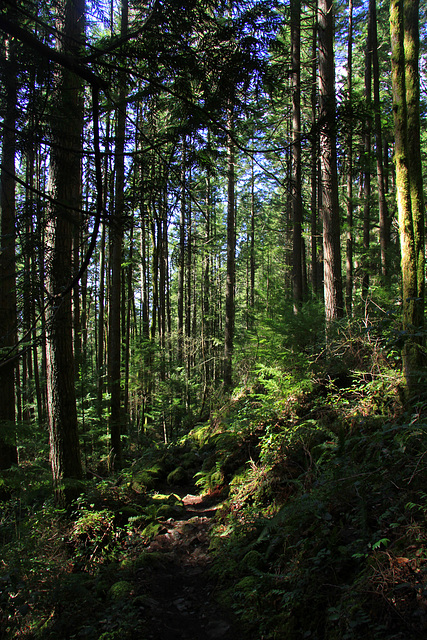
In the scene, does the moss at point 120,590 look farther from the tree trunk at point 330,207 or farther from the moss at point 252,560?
the tree trunk at point 330,207

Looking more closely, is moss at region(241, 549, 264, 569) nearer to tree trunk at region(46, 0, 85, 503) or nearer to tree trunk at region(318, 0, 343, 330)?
tree trunk at region(46, 0, 85, 503)

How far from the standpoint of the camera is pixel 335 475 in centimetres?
373

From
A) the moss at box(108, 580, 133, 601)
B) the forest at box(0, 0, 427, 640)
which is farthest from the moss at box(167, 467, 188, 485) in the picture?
the moss at box(108, 580, 133, 601)

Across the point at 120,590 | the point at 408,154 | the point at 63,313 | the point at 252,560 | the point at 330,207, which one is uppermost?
the point at 330,207

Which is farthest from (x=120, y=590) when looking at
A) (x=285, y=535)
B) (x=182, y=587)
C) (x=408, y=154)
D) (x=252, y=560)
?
(x=408, y=154)

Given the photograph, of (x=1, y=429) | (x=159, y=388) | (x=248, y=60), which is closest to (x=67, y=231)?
(x=1, y=429)

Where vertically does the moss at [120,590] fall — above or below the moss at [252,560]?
below

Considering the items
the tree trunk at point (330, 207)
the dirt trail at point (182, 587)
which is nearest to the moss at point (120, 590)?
the dirt trail at point (182, 587)

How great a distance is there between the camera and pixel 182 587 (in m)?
4.29

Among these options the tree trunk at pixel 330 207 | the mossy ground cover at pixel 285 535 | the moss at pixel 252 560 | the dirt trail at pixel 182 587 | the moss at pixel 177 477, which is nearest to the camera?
the mossy ground cover at pixel 285 535

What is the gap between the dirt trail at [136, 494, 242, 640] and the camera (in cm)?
342

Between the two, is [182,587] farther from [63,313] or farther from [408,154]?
[408,154]

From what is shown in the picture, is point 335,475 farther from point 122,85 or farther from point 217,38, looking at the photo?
point 122,85

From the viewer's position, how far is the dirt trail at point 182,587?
11.2 ft
